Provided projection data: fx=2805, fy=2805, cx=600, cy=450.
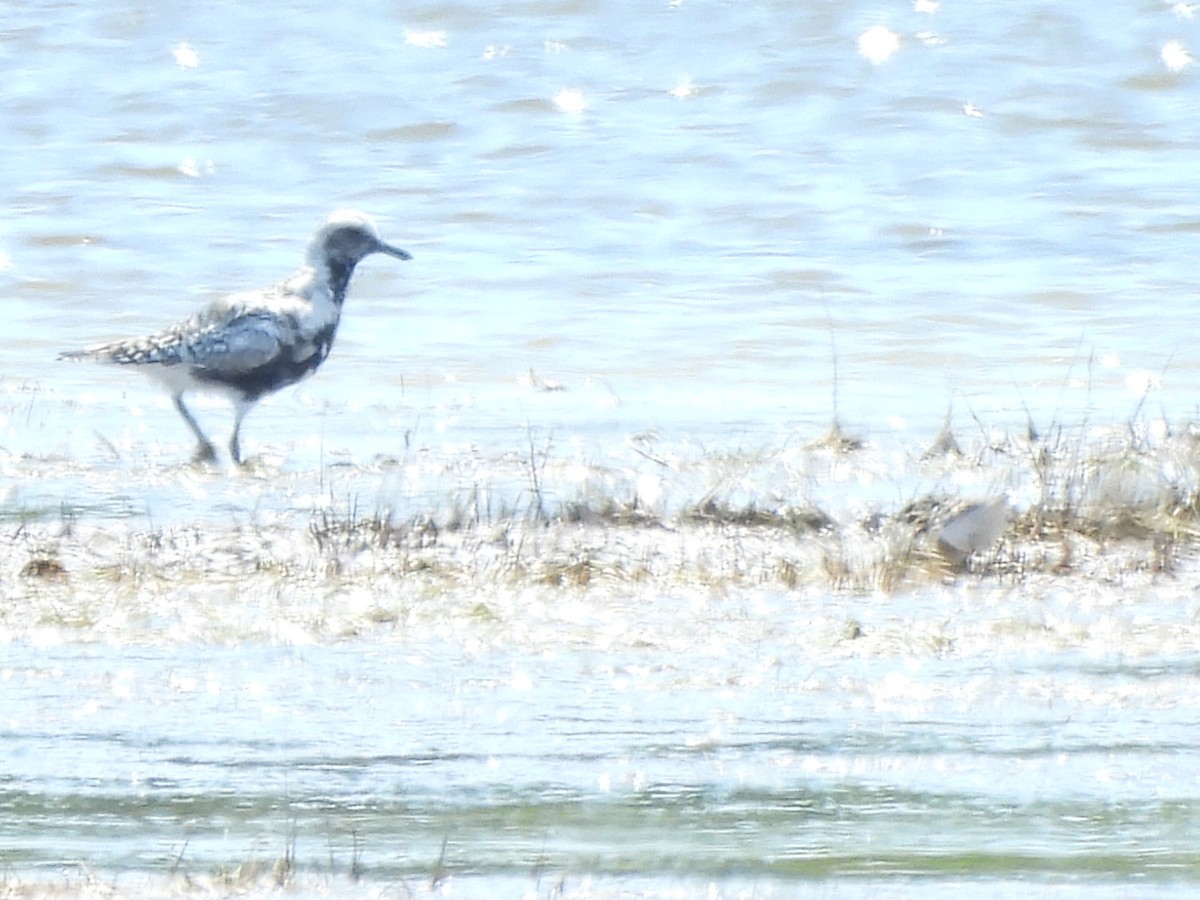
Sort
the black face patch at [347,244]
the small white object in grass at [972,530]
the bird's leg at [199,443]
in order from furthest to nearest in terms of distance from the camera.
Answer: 1. the black face patch at [347,244]
2. the bird's leg at [199,443]
3. the small white object in grass at [972,530]

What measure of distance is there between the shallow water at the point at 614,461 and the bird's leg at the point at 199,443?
12.3 inches

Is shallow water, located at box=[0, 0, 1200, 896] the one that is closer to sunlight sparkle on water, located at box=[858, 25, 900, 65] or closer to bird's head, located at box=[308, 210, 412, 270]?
sunlight sparkle on water, located at box=[858, 25, 900, 65]

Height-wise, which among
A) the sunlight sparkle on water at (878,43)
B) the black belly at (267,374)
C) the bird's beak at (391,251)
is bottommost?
the black belly at (267,374)

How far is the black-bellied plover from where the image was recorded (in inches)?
460

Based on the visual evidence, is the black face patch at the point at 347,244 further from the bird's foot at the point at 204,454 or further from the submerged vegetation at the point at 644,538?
the submerged vegetation at the point at 644,538

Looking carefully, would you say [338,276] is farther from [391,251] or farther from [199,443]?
[199,443]

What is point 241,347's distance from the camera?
1166cm

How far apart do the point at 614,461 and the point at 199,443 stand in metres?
1.79

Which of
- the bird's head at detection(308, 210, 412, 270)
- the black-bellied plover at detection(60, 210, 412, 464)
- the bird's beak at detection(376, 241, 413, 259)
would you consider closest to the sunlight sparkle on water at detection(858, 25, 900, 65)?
the bird's beak at detection(376, 241, 413, 259)

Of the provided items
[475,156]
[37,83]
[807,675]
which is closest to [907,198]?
[475,156]

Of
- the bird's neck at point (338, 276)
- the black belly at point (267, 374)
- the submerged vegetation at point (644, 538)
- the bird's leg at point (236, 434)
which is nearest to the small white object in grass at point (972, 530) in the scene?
the submerged vegetation at point (644, 538)

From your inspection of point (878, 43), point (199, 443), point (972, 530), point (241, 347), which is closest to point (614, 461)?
point (241, 347)

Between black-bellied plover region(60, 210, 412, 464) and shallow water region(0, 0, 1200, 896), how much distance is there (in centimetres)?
37

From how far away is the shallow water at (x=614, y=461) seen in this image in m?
5.67
